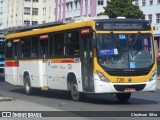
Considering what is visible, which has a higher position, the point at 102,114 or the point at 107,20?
the point at 107,20

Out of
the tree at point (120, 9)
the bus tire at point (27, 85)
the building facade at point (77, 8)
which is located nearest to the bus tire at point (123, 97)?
the bus tire at point (27, 85)

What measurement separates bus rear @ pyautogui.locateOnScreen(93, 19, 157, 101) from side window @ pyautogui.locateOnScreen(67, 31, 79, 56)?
1.37 metres

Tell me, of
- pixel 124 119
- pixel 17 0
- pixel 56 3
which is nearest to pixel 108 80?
pixel 124 119

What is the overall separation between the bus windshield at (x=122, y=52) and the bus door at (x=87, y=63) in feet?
1.39

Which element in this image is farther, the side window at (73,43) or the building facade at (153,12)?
the building facade at (153,12)

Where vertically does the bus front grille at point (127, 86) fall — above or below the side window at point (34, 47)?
below

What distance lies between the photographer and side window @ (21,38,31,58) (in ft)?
74.0

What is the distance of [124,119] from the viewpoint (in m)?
12.8

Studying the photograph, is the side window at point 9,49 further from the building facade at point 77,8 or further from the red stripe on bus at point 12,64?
the building facade at point 77,8

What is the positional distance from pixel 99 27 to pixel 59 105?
2947mm

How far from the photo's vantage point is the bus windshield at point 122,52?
16922mm

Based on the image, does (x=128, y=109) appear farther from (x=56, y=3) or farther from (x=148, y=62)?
(x=56, y=3)

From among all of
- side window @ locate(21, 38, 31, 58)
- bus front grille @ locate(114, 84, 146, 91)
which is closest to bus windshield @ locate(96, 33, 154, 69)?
bus front grille @ locate(114, 84, 146, 91)

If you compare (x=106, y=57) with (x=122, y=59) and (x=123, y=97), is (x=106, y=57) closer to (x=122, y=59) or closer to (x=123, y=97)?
(x=122, y=59)
